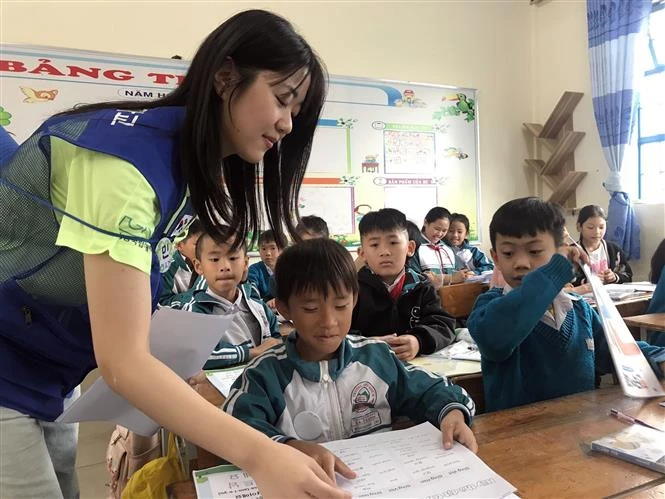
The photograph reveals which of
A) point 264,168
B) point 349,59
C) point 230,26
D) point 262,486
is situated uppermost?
point 349,59

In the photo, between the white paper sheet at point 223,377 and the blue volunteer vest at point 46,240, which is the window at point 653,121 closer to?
the white paper sheet at point 223,377

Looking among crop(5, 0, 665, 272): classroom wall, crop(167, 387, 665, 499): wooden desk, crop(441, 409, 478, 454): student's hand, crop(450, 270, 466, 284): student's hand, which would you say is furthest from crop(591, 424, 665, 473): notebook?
crop(5, 0, 665, 272): classroom wall

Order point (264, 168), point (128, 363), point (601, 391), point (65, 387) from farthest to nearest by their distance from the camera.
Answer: point (601, 391) < point (264, 168) < point (65, 387) < point (128, 363)

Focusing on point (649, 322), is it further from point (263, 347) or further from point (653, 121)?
point (653, 121)

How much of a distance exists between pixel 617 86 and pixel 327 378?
15.3 feet

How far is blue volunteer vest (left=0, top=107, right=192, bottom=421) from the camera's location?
2.06ft

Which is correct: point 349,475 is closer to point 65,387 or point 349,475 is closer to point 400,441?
point 400,441

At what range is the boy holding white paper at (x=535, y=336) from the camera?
49.9 inches

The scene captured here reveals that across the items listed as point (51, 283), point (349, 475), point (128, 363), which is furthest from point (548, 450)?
point (51, 283)

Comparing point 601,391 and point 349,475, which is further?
point 601,391

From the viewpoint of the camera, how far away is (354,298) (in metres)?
1.17

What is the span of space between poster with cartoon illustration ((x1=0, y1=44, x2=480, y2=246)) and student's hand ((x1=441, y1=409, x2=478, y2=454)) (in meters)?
2.82

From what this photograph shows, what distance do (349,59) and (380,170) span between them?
3.19 feet

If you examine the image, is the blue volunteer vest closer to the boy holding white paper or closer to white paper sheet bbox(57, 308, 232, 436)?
white paper sheet bbox(57, 308, 232, 436)
